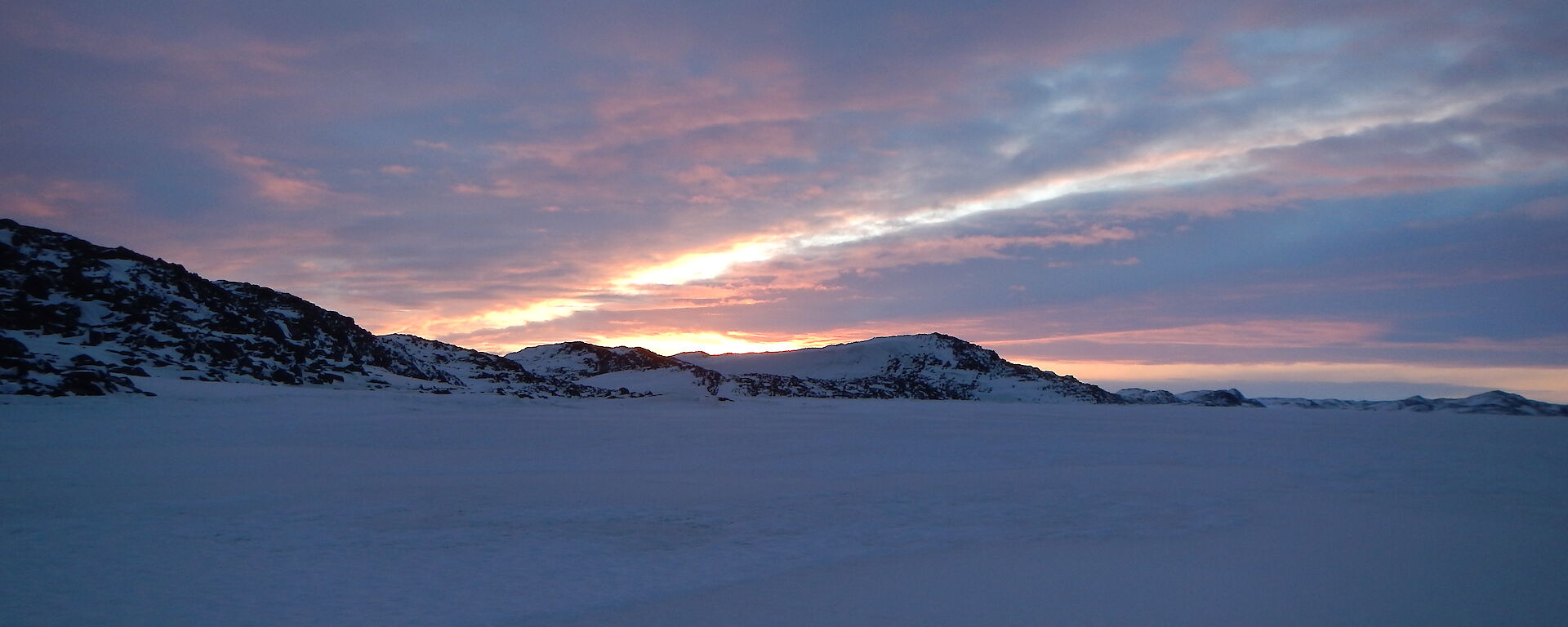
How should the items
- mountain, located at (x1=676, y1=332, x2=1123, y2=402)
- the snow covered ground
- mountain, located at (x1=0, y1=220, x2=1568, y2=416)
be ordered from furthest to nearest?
mountain, located at (x1=676, y1=332, x2=1123, y2=402) < mountain, located at (x1=0, y1=220, x2=1568, y2=416) < the snow covered ground

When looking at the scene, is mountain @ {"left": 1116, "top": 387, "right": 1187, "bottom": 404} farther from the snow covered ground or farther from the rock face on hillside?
the snow covered ground

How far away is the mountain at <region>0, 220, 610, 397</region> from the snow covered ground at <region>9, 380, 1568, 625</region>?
794 cm

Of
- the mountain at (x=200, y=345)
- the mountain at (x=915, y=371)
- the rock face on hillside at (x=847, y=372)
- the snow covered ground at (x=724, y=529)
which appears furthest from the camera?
the mountain at (x=915, y=371)

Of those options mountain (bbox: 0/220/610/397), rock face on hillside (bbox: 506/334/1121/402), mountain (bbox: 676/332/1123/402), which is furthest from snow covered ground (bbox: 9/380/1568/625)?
mountain (bbox: 676/332/1123/402)

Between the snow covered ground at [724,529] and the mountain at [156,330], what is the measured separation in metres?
7.94

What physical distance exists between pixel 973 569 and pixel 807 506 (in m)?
2.97

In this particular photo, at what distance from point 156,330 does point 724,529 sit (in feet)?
90.9

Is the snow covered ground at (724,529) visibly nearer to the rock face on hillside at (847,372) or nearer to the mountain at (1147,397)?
the rock face on hillside at (847,372)

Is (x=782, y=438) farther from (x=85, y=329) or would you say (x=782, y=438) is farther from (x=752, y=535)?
(x=85, y=329)

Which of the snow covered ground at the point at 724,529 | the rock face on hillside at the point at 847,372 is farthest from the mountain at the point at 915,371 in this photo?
the snow covered ground at the point at 724,529

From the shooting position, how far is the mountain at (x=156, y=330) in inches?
892

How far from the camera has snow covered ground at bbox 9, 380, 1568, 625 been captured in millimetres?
6105

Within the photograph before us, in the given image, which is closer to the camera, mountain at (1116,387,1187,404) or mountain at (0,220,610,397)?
mountain at (0,220,610,397)

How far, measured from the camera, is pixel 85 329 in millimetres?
26188
